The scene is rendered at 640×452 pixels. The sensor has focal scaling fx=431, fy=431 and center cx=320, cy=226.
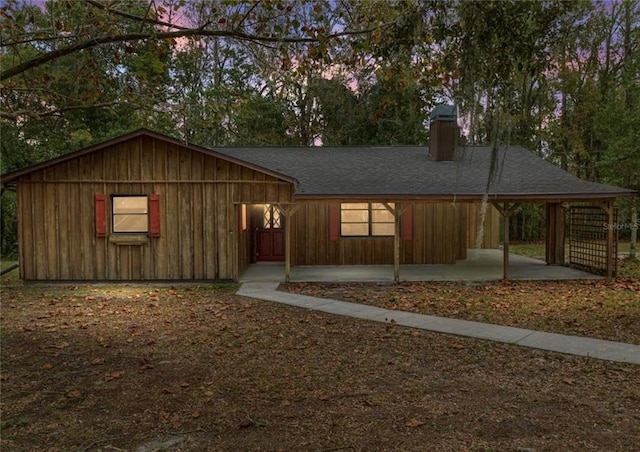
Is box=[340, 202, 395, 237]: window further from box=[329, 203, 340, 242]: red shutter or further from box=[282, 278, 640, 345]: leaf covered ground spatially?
box=[282, 278, 640, 345]: leaf covered ground

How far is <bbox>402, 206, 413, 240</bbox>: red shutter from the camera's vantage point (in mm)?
13352

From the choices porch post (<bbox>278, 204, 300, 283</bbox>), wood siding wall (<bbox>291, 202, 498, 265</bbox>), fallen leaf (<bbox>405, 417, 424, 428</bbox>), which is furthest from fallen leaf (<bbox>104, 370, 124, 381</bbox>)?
wood siding wall (<bbox>291, 202, 498, 265</bbox>)

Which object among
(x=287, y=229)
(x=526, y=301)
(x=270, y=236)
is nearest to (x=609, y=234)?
(x=526, y=301)

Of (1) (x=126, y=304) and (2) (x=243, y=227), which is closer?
(1) (x=126, y=304)

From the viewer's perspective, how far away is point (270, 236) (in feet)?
47.6

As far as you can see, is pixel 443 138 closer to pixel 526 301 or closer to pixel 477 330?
pixel 526 301

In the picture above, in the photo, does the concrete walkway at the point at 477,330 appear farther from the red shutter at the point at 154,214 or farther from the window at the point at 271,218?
the window at the point at 271,218

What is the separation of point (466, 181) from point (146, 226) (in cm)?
881

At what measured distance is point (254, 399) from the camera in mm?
4059

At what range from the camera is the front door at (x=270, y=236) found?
14.4 meters

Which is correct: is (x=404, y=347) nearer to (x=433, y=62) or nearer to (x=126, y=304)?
(x=433, y=62)

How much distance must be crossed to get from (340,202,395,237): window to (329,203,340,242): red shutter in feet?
0.51

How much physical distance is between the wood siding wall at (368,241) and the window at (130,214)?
4435 mm

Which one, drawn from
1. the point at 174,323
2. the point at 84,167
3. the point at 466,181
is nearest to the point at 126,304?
the point at 174,323
